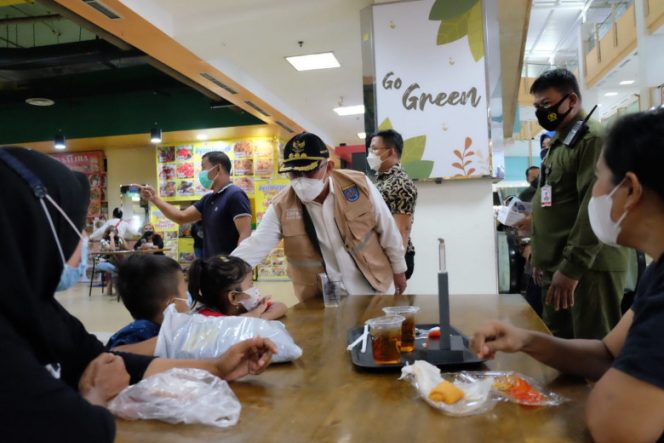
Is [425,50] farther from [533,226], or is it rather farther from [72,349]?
[72,349]

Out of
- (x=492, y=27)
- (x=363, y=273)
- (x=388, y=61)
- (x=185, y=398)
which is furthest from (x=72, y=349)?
(x=492, y=27)

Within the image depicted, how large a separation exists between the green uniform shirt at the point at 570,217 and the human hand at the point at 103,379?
182 centimetres

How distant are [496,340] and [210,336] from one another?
74 cm

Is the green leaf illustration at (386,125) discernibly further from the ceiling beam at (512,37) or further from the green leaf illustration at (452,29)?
the ceiling beam at (512,37)

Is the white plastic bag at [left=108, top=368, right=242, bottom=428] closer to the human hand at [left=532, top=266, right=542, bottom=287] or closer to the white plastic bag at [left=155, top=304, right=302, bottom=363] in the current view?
the white plastic bag at [left=155, top=304, right=302, bottom=363]

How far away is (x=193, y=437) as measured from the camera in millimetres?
880

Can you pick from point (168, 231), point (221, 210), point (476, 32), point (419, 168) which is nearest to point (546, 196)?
point (419, 168)

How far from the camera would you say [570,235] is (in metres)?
2.14

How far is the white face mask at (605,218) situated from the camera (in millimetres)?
1035

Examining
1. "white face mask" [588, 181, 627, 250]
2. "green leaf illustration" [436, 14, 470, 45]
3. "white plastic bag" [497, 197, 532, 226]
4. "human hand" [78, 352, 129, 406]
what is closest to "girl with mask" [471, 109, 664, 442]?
"white face mask" [588, 181, 627, 250]

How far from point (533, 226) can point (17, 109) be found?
10691 mm

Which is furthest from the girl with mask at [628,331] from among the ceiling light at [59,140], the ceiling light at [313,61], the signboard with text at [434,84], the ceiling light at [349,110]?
the ceiling light at [59,140]

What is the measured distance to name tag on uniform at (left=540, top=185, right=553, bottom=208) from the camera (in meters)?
2.36

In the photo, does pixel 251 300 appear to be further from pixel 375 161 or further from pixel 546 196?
pixel 375 161
